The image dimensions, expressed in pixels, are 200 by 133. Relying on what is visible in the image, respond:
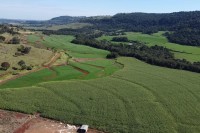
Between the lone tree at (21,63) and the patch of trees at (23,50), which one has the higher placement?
the patch of trees at (23,50)

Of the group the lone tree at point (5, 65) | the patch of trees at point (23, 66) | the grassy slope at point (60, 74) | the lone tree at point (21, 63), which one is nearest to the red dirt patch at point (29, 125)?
the grassy slope at point (60, 74)

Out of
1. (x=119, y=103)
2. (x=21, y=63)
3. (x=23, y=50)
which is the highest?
(x=23, y=50)

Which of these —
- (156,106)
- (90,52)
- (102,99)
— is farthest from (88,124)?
(90,52)

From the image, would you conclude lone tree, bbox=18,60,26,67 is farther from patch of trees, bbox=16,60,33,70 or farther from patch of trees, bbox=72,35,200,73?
patch of trees, bbox=72,35,200,73

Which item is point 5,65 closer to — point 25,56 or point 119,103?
point 25,56

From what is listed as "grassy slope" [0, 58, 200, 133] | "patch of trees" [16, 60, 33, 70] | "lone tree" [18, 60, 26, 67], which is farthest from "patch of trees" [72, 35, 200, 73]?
"lone tree" [18, 60, 26, 67]

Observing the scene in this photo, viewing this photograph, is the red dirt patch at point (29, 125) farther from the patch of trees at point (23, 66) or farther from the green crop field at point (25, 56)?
the patch of trees at point (23, 66)

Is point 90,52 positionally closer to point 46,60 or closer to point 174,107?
point 46,60

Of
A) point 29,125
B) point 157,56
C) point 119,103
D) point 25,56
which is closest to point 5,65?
point 25,56

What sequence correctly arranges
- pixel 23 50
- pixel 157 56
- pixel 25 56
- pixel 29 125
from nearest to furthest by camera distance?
pixel 29 125, pixel 25 56, pixel 23 50, pixel 157 56
